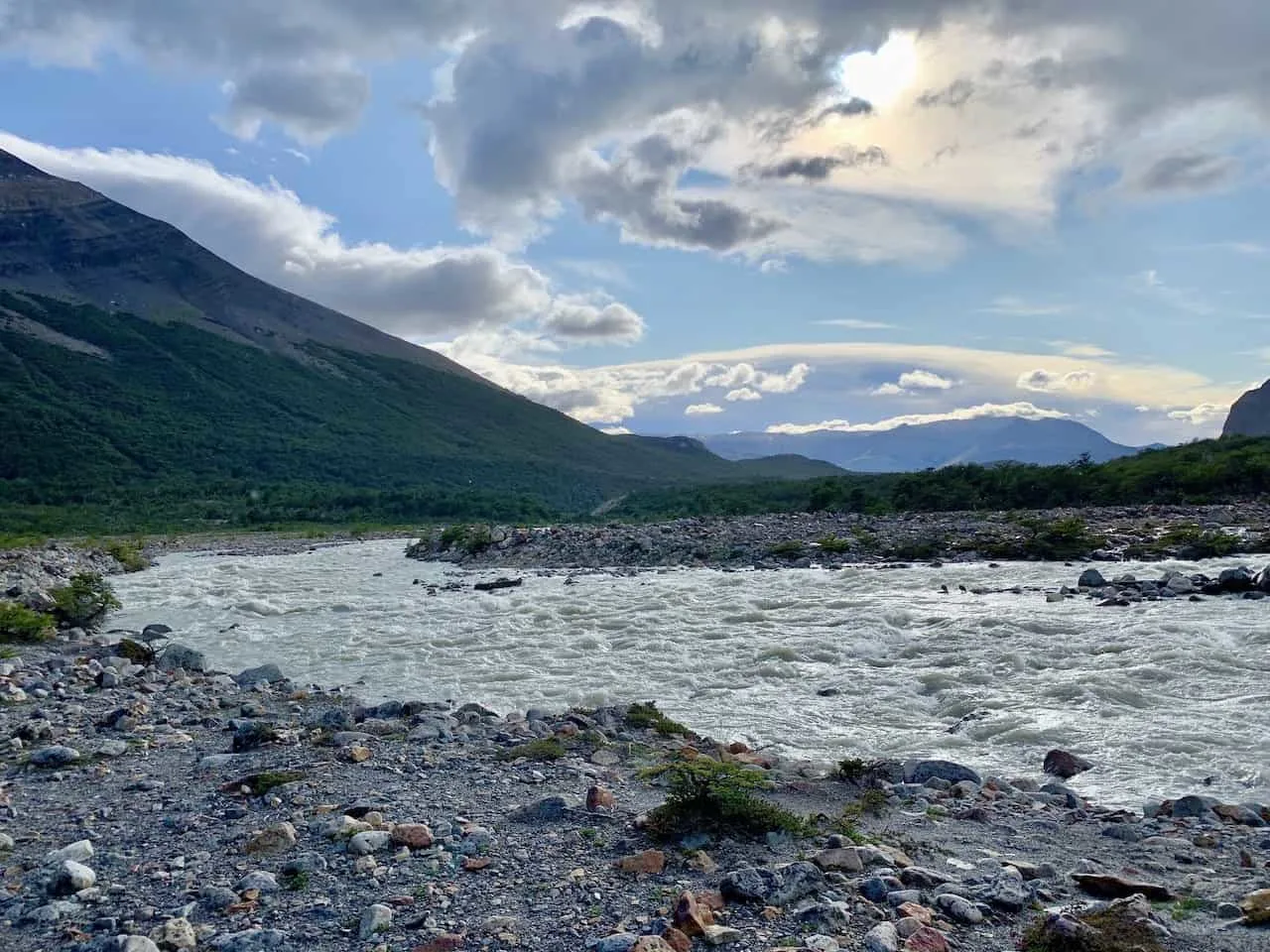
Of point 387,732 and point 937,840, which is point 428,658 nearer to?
point 387,732

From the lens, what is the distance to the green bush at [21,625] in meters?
16.6

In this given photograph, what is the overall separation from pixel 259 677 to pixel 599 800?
881cm

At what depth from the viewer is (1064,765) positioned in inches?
360

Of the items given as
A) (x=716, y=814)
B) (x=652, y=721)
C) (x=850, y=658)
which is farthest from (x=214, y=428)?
(x=716, y=814)

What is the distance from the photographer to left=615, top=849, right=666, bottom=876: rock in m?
5.72

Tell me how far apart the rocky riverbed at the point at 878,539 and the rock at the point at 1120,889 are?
67.2 feet

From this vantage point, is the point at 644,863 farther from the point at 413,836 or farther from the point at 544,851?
the point at 413,836

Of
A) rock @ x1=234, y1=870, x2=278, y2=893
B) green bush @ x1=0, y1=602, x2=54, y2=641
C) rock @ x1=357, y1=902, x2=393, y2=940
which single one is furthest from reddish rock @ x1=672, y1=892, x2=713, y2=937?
green bush @ x1=0, y1=602, x2=54, y2=641

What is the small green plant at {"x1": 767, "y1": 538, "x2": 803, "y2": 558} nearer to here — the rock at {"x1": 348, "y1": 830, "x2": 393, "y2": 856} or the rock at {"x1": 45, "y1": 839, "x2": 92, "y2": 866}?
the rock at {"x1": 348, "y1": 830, "x2": 393, "y2": 856}

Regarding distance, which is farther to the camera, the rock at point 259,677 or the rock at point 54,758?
the rock at point 259,677

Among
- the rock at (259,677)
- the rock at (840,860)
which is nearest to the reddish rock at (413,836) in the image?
the rock at (840,860)

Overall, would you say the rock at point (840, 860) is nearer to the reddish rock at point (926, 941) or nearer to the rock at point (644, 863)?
the reddish rock at point (926, 941)

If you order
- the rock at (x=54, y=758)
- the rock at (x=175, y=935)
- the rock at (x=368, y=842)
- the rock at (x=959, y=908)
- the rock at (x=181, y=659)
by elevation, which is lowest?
the rock at (x=181, y=659)

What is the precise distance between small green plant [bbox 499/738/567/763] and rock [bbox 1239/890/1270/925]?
5.64 m
